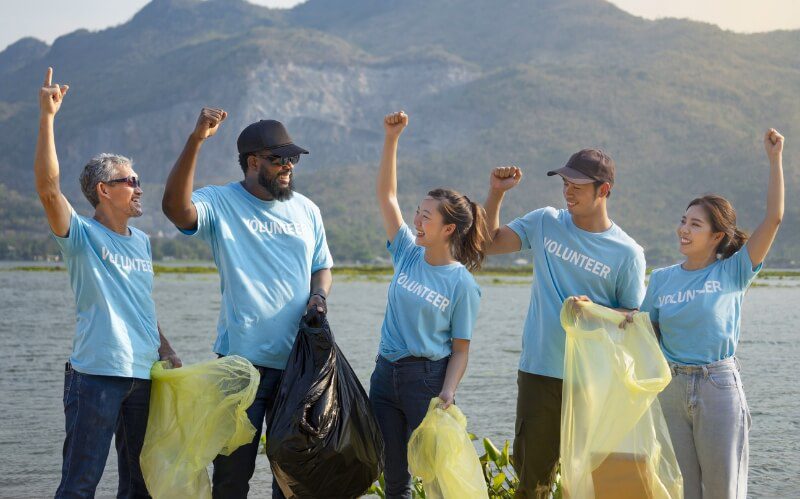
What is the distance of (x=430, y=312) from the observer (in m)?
5.02

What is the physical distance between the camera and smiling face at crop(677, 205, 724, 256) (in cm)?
502

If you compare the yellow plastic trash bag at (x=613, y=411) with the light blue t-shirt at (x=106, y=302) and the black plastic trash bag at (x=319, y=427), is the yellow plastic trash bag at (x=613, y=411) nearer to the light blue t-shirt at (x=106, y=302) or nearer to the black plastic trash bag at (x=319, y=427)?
the black plastic trash bag at (x=319, y=427)

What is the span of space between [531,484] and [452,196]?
1543 millimetres

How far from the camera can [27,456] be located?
11664 mm

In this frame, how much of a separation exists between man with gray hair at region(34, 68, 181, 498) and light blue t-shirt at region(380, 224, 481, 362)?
3.81 feet

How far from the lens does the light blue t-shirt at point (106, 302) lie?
4598 mm

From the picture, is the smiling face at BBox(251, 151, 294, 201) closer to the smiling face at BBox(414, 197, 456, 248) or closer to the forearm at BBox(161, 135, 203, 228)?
the forearm at BBox(161, 135, 203, 228)

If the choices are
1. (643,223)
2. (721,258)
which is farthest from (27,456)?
(643,223)

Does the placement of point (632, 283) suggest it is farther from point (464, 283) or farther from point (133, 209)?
point (133, 209)

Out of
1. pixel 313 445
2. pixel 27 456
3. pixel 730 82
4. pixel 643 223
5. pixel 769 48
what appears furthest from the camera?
pixel 769 48

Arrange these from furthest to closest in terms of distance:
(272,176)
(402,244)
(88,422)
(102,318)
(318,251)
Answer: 1. (402,244)
2. (318,251)
3. (272,176)
4. (102,318)
5. (88,422)

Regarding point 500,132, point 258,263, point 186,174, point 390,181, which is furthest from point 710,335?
point 500,132

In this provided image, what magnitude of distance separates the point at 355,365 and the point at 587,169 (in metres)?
18.5

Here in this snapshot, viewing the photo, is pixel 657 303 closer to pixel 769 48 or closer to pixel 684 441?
pixel 684 441
